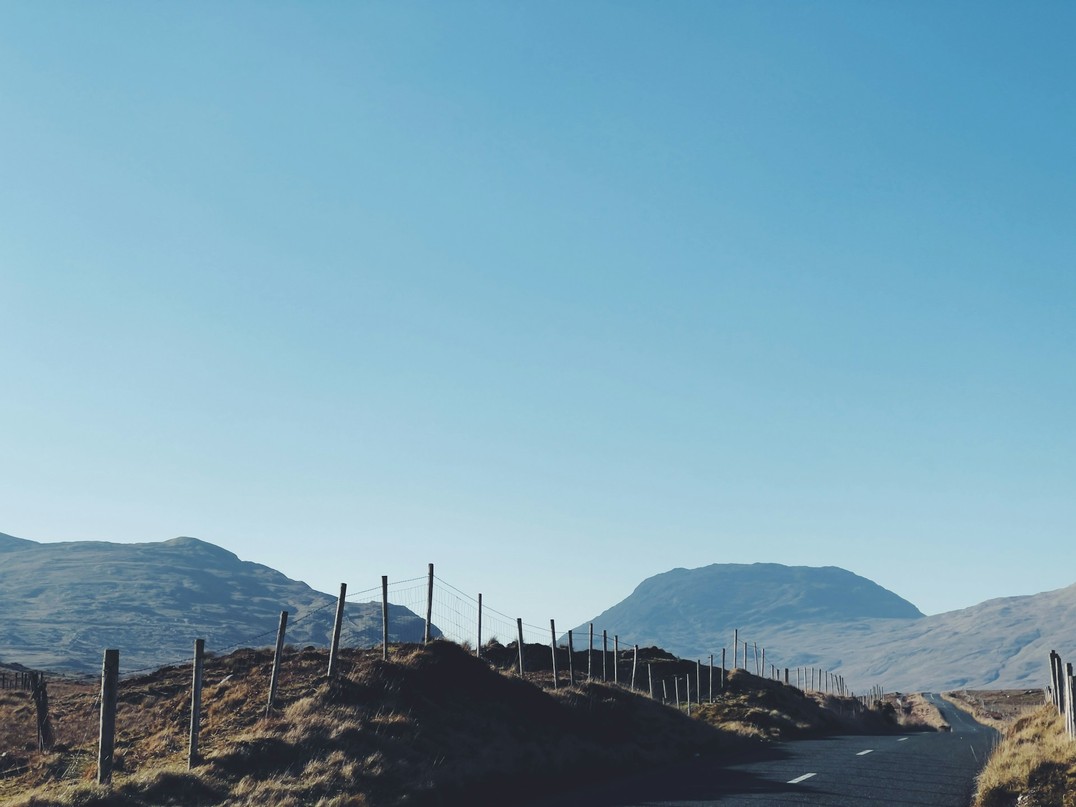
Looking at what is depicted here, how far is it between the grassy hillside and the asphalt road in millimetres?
2103

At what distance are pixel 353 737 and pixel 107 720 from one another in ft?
19.3

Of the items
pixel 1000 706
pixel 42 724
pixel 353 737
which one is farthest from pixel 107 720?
pixel 1000 706

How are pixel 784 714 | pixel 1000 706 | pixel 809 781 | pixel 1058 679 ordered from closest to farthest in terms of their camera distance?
pixel 809 781 < pixel 1058 679 < pixel 784 714 < pixel 1000 706

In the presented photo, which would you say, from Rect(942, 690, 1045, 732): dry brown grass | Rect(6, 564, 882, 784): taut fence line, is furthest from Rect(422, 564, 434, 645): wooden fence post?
Rect(942, 690, 1045, 732): dry brown grass

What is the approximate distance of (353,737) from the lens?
73.5 ft

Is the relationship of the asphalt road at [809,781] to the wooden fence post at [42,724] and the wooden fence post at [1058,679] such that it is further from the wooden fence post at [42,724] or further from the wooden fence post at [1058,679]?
the wooden fence post at [42,724]

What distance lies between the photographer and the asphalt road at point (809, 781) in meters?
18.9

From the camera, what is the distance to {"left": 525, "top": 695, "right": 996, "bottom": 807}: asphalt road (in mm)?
18891

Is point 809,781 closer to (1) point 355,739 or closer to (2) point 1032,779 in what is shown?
(2) point 1032,779

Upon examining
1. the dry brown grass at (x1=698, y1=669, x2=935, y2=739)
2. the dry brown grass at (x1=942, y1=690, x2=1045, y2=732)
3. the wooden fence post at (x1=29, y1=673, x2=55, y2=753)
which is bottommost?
the dry brown grass at (x1=942, y1=690, x2=1045, y2=732)

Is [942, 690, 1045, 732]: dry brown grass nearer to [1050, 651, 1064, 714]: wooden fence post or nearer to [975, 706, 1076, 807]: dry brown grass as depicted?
[1050, 651, 1064, 714]: wooden fence post

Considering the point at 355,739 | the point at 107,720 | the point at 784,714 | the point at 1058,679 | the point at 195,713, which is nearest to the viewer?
the point at 107,720

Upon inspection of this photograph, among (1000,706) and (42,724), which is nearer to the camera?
(42,724)

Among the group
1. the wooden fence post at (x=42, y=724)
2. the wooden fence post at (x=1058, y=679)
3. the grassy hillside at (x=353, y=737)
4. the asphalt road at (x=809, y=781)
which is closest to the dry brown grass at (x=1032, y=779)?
the asphalt road at (x=809, y=781)
